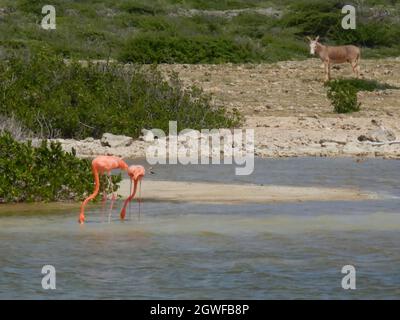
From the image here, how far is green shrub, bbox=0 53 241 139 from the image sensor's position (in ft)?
63.1

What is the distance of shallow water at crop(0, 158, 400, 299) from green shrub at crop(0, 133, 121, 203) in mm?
391

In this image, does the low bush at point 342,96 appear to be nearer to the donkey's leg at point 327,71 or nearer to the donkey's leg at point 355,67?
the donkey's leg at point 327,71

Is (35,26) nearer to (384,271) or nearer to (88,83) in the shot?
(88,83)

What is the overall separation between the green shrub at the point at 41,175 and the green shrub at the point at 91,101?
531 centimetres

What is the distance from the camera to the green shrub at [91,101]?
1922 centimetres

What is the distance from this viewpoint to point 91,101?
19.6 metres

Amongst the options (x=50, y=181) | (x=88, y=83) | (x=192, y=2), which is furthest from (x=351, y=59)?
(x=192, y=2)
